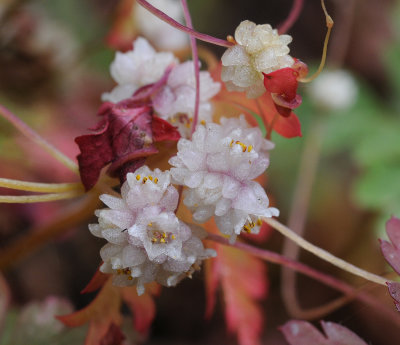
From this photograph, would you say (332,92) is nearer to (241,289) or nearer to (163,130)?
(241,289)

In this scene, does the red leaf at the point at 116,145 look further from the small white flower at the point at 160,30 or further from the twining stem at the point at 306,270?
the small white flower at the point at 160,30

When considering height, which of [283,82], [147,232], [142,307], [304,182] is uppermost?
[283,82]

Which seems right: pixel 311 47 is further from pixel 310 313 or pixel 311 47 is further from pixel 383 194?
pixel 310 313

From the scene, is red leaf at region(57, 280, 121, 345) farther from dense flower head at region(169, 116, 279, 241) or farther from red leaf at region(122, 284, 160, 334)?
dense flower head at region(169, 116, 279, 241)

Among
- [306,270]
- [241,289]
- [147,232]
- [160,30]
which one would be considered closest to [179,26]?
[147,232]

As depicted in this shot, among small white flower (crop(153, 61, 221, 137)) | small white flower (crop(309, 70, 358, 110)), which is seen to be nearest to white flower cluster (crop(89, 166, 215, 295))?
small white flower (crop(153, 61, 221, 137))

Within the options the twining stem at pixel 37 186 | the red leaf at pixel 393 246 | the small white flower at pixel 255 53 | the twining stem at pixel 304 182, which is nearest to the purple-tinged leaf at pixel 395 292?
the red leaf at pixel 393 246
